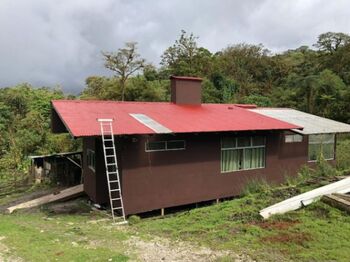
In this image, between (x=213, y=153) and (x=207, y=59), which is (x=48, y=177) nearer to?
(x=213, y=153)

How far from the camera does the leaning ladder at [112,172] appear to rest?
474 inches

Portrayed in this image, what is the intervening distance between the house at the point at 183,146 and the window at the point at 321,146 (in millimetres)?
289

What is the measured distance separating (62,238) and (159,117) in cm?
667

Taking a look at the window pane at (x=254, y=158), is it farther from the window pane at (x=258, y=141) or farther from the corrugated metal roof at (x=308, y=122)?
the corrugated metal roof at (x=308, y=122)

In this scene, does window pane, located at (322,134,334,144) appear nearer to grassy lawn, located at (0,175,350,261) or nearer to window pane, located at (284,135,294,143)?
window pane, located at (284,135,294,143)

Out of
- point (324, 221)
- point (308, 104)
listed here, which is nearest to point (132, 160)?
point (324, 221)

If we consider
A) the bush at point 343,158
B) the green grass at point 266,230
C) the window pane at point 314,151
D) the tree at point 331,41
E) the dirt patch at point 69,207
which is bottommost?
the dirt patch at point 69,207

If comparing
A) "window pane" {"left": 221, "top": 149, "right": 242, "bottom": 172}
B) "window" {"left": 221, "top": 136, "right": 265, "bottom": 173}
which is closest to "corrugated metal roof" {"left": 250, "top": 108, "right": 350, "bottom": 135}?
"window" {"left": 221, "top": 136, "right": 265, "bottom": 173}

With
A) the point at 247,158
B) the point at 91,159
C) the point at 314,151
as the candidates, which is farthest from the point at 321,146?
the point at 91,159

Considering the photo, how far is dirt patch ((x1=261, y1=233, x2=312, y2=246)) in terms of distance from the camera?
8.25 meters

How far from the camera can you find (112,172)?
1292 centimetres

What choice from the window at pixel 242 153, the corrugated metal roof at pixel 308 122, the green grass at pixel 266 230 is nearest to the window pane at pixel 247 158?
the window at pixel 242 153

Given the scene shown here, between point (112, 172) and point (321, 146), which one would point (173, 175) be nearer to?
point (112, 172)

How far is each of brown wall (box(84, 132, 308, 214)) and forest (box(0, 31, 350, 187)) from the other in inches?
506
